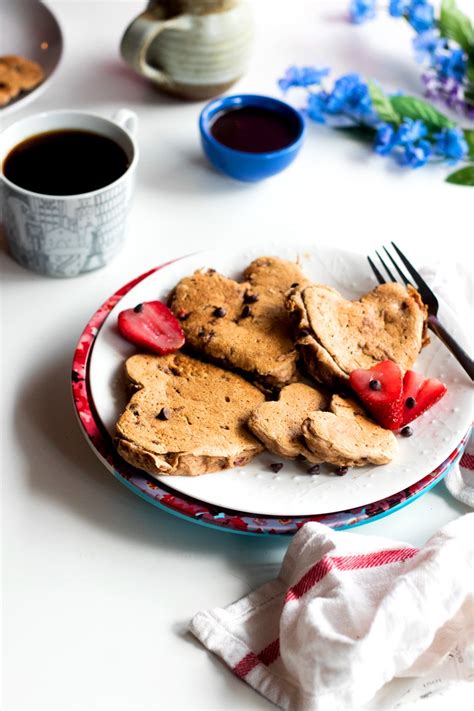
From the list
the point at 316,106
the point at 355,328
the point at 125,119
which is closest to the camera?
the point at 355,328

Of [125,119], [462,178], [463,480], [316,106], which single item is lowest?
[463,480]

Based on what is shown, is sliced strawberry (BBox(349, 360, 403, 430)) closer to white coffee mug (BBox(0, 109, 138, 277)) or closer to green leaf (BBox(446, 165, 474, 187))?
white coffee mug (BBox(0, 109, 138, 277))

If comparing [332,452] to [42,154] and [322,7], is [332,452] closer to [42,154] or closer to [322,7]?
[42,154]

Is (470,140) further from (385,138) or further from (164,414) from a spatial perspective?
(164,414)

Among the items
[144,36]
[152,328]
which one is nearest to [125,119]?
[144,36]

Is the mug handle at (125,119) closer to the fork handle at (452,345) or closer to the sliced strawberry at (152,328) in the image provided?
the sliced strawberry at (152,328)

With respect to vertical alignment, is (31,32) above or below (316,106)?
above

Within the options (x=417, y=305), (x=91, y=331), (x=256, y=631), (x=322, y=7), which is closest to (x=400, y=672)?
(x=256, y=631)
